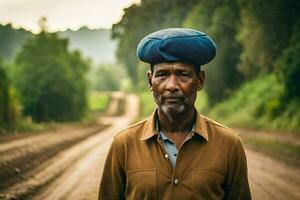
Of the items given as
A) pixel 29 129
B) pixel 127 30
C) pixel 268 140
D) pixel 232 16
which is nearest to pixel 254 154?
pixel 268 140

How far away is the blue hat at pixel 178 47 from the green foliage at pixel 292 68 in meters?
20.3

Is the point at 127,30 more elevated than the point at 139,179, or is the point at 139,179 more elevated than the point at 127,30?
the point at 127,30

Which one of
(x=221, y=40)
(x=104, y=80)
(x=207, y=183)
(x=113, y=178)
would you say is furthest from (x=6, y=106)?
(x=104, y=80)

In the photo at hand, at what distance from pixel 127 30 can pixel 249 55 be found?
23.0m

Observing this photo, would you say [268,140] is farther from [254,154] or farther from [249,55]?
[249,55]

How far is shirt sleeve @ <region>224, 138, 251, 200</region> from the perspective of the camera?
3.06 metres

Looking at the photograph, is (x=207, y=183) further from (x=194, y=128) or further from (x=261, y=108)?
(x=261, y=108)

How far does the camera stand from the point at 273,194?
10016mm

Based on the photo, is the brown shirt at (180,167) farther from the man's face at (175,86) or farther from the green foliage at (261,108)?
the green foliage at (261,108)

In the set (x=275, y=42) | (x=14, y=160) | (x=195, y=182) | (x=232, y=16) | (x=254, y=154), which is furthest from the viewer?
(x=232, y=16)

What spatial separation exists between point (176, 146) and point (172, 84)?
1.27 ft

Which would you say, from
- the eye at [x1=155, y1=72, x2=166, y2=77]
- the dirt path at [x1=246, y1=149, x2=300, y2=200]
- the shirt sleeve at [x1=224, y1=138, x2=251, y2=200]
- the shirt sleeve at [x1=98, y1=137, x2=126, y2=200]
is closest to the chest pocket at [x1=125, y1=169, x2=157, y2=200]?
the shirt sleeve at [x1=98, y1=137, x2=126, y2=200]

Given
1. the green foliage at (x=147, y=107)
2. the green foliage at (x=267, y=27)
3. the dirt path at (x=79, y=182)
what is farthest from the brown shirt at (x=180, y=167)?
the green foliage at (x=147, y=107)

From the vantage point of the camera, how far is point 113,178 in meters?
3.15
